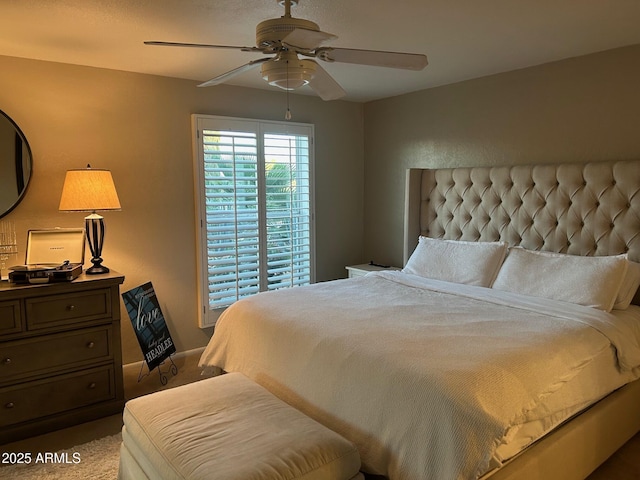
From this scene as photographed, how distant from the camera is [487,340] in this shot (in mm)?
2117

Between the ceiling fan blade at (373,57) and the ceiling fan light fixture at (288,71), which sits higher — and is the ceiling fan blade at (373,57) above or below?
above

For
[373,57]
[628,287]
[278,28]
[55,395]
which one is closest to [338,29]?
[373,57]

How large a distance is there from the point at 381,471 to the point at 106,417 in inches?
79.3

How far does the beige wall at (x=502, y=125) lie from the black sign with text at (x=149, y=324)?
7.78 ft

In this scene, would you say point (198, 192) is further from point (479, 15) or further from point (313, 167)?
point (479, 15)

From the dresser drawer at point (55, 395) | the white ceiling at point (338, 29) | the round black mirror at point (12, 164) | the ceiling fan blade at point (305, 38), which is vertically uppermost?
the white ceiling at point (338, 29)

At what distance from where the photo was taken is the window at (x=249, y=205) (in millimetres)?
3938

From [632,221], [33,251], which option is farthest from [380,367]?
[33,251]

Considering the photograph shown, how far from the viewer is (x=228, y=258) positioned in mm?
4070

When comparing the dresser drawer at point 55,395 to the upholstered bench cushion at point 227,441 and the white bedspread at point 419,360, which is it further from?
the upholstered bench cushion at point 227,441

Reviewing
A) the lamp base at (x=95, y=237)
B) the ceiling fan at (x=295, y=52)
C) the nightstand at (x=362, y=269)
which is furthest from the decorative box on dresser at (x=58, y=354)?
the nightstand at (x=362, y=269)

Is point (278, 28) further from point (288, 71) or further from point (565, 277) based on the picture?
point (565, 277)

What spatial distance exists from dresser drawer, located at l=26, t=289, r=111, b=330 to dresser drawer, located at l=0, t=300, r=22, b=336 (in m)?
0.05

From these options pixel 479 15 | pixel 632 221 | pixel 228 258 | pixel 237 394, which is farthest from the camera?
pixel 228 258
